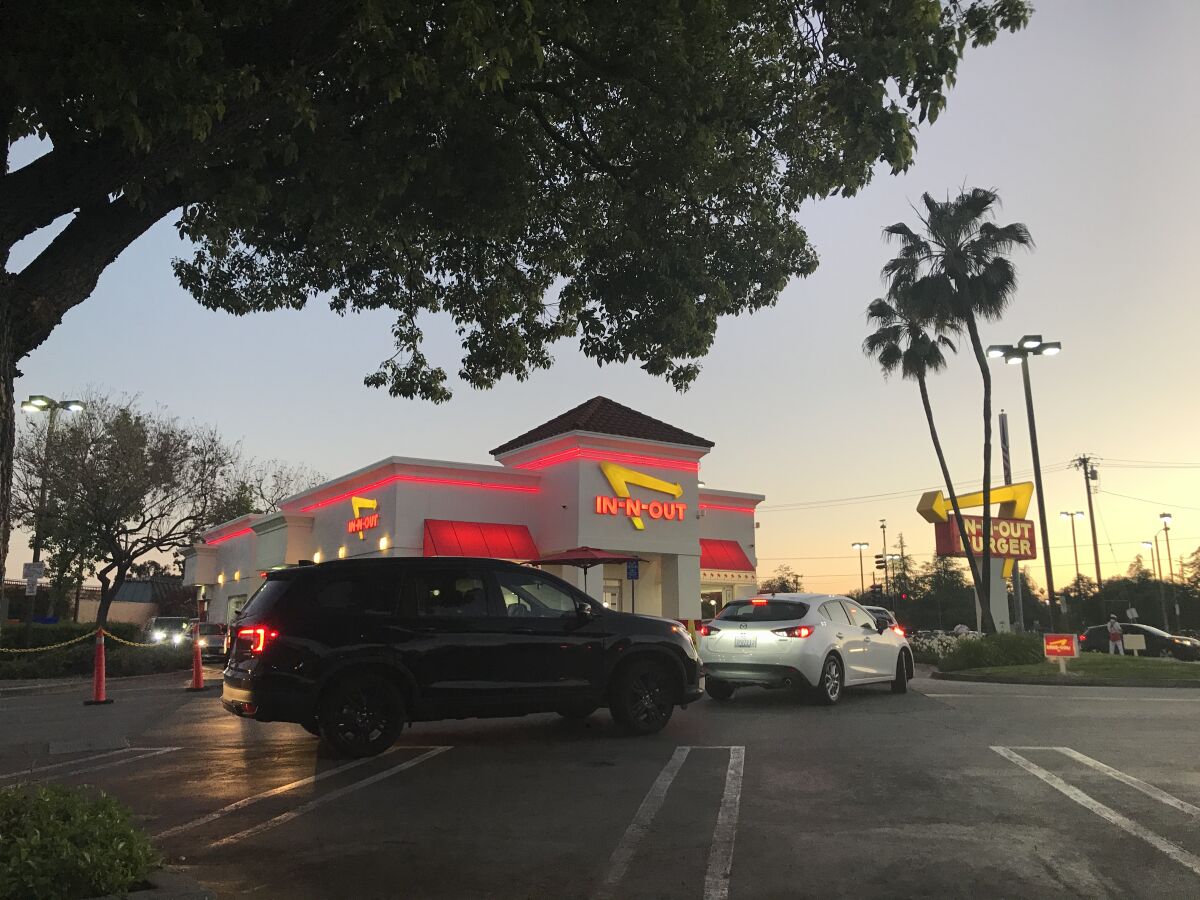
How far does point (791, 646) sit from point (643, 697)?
11.1 ft

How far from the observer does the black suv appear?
8.95 metres

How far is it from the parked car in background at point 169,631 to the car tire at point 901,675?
20.1 metres

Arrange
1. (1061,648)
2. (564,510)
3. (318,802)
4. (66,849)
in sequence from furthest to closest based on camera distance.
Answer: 1. (564,510)
2. (1061,648)
3. (318,802)
4. (66,849)

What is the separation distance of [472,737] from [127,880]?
6.35m

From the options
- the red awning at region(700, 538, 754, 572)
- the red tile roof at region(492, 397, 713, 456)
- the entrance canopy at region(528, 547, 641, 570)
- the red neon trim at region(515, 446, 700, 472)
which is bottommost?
the entrance canopy at region(528, 547, 641, 570)

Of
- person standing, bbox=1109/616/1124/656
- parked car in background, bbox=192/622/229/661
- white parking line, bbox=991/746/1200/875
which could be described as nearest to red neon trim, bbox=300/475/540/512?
parked car in background, bbox=192/622/229/661

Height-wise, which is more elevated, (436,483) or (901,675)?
(436,483)

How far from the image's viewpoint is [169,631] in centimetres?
3173

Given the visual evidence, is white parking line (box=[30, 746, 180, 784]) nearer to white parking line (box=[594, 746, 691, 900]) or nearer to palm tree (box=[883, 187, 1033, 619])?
white parking line (box=[594, 746, 691, 900])

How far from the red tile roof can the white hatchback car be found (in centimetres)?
1556

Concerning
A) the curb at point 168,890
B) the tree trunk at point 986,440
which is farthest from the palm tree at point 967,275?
the curb at point 168,890

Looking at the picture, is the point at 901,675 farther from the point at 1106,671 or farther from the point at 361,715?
the point at 361,715

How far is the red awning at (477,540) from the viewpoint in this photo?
27.2 m

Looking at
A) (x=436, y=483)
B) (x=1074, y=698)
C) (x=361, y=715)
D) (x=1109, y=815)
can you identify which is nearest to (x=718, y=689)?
(x=1074, y=698)
